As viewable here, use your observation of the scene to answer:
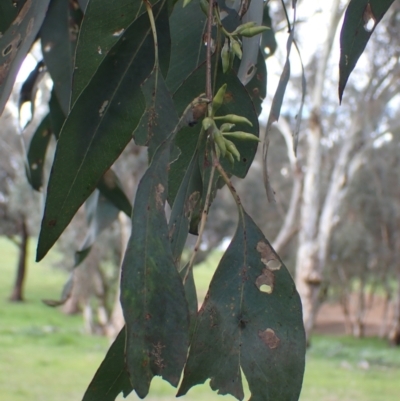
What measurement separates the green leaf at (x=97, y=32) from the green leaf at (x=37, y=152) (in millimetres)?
538

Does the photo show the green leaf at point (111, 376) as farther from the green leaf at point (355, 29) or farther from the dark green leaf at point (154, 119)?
the green leaf at point (355, 29)

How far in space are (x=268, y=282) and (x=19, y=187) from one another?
38.2ft

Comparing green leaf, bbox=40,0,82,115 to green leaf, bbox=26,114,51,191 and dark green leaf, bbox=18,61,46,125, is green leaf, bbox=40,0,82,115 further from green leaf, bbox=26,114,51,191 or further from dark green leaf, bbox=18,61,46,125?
green leaf, bbox=26,114,51,191

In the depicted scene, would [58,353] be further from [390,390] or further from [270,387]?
[270,387]

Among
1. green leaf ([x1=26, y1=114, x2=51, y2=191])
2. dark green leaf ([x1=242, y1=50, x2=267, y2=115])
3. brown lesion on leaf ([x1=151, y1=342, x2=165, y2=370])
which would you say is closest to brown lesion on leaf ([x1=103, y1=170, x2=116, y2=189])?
green leaf ([x1=26, y1=114, x2=51, y2=191])

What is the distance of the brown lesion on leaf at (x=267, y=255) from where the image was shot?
23.7 inches

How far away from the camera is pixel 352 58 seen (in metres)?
0.73

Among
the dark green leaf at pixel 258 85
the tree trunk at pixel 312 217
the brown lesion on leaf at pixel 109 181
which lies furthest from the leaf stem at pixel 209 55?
the tree trunk at pixel 312 217

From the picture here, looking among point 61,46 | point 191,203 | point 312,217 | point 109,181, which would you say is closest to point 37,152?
point 109,181

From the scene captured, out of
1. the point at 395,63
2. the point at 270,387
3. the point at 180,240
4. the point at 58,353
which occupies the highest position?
the point at 395,63

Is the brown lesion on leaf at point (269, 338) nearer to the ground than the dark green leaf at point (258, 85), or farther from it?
nearer to the ground

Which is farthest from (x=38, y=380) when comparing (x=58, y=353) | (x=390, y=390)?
(x=390, y=390)

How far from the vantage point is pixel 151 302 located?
49 cm

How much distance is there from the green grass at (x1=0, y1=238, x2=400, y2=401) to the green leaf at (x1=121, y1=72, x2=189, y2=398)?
16.0ft
